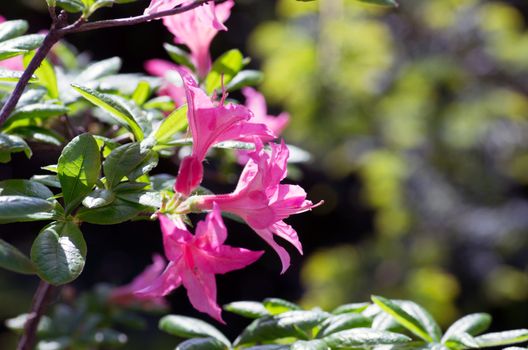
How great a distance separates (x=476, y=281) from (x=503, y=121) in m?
0.60

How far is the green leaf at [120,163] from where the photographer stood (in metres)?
0.58

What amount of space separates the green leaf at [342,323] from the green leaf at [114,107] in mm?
230

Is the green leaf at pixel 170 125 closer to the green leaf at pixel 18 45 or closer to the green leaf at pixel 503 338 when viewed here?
the green leaf at pixel 18 45

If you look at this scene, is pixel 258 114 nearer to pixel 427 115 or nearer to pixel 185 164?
pixel 185 164

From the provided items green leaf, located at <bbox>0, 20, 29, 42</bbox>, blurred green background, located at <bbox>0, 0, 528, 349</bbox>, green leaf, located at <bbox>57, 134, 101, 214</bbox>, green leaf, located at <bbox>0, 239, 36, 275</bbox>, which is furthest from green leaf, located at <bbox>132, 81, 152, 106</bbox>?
blurred green background, located at <bbox>0, 0, 528, 349</bbox>

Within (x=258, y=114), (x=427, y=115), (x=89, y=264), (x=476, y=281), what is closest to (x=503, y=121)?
(x=427, y=115)

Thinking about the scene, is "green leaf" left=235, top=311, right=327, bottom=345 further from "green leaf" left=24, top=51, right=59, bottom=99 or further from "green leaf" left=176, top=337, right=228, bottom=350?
"green leaf" left=24, top=51, right=59, bottom=99

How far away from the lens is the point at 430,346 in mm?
662

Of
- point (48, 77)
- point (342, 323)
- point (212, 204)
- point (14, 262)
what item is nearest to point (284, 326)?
point (342, 323)

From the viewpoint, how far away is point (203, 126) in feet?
1.86

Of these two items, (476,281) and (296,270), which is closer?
(476,281)

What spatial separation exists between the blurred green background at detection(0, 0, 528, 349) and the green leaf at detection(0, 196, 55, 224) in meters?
1.84

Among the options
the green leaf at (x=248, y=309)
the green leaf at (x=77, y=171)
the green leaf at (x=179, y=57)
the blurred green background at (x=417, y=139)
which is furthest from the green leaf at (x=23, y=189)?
the blurred green background at (x=417, y=139)

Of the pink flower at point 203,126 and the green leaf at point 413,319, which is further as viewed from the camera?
the green leaf at point 413,319
